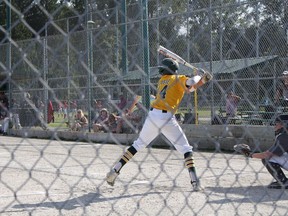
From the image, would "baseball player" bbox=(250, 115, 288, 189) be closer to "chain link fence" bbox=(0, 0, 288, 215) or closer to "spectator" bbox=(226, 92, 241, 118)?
"chain link fence" bbox=(0, 0, 288, 215)

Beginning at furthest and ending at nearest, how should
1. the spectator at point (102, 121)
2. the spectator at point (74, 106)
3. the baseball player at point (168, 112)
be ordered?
the spectator at point (74, 106)
the spectator at point (102, 121)
the baseball player at point (168, 112)

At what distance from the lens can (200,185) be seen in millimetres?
7410

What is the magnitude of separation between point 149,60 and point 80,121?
411cm

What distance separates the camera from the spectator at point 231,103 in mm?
8569

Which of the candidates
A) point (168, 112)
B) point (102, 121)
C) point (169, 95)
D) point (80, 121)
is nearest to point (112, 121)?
point (102, 121)

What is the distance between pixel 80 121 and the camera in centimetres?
1501

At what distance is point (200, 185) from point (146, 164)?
261 cm

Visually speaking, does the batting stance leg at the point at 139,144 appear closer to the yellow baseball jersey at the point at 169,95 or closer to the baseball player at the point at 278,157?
the yellow baseball jersey at the point at 169,95

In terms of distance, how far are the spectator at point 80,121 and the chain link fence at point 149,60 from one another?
152mm

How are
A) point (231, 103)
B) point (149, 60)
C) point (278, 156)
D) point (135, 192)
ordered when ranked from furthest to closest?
1. point (149, 60)
2. point (231, 103)
3. point (278, 156)
4. point (135, 192)

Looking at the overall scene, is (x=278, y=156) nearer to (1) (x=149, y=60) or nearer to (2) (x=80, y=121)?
(1) (x=149, y=60)

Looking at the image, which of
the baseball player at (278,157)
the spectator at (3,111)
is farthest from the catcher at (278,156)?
the spectator at (3,111)

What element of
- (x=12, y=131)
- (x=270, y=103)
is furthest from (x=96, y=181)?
(x=12, y=131)

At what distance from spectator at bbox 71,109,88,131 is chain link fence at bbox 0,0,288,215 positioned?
0.15 m
